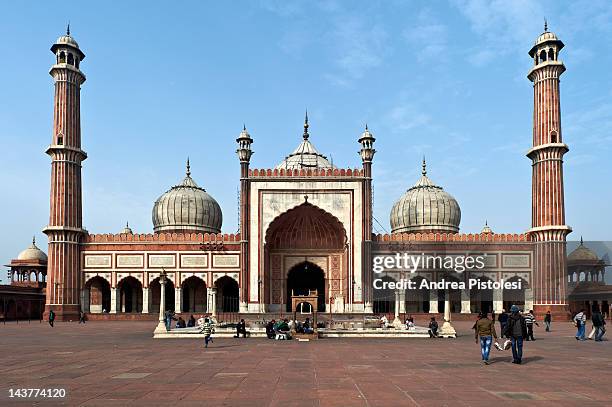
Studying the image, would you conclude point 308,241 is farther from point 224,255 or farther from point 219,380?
point 219,380

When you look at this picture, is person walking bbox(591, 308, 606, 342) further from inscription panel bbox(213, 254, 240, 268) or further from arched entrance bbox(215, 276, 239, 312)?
arched entrance bbox(215, 276, 239, 312)

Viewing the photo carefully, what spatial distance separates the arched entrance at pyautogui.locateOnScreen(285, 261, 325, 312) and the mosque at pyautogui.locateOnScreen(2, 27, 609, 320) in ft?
0.50

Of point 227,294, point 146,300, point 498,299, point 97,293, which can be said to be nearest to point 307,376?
point 146,300

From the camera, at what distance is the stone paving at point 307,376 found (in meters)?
8.54

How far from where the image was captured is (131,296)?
45188 millimetres

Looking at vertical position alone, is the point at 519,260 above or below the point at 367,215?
below

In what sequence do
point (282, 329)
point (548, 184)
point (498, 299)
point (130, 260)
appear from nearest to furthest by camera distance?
point (282, 329) → point (548, 184) → point (498, 299) → point (130, 260)

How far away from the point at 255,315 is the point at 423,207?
1986 centimetres

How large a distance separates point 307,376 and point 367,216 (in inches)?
1173

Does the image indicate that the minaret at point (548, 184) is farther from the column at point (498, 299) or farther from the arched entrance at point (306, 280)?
the arched entrance at point (306, 280)

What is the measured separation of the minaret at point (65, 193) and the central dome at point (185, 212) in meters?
8.88

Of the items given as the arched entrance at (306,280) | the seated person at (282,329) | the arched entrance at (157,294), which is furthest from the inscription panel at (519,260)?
the seated person at (282,329)

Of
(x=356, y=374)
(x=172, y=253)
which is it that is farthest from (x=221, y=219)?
(x=356, y=374)

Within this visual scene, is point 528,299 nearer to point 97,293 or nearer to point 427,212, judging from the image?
point 427,212
